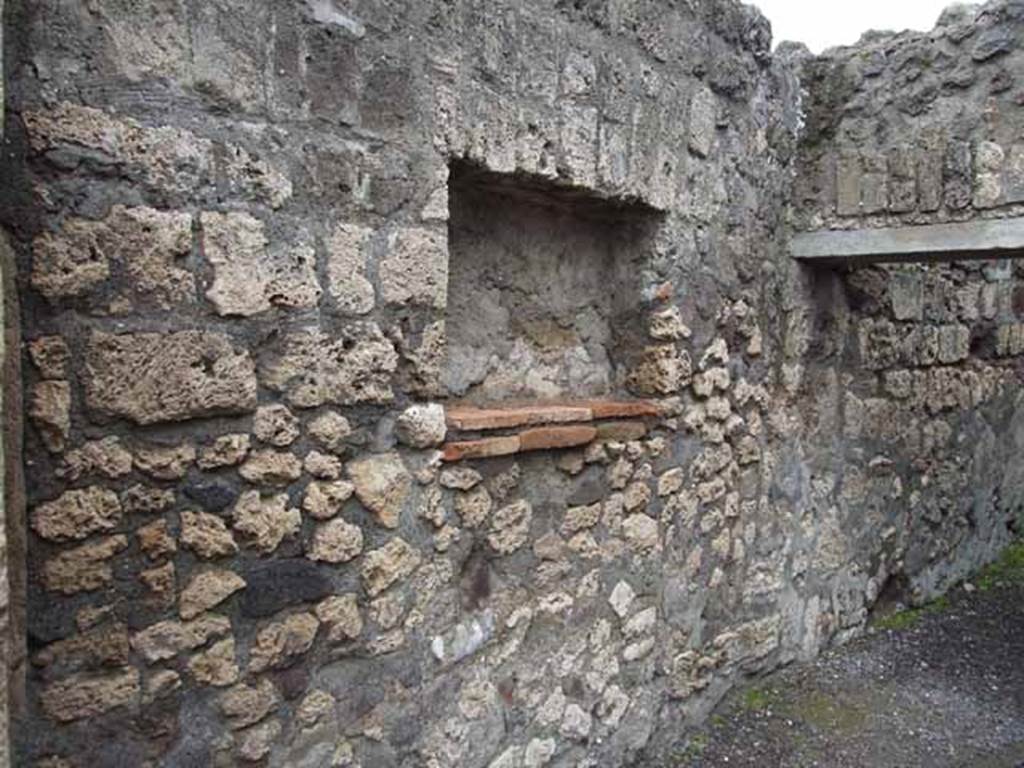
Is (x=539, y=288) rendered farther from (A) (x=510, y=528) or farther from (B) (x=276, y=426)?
(B) (x=276, y=426)

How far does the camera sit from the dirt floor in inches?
128

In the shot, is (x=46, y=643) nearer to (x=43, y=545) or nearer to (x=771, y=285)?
(x=43, y=545)

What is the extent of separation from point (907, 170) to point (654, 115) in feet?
3.98

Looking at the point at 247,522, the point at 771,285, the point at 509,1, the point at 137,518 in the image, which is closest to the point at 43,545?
the point at 137,518

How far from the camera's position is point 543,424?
2.55 metres

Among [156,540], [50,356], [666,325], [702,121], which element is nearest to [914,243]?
[702,121]

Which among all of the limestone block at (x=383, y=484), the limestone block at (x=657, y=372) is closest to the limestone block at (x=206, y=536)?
the limestone block at (x=383, y=484)

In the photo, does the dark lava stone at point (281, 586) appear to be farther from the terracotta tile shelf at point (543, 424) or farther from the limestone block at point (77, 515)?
the terracotta tile shelf at point (543, 424)

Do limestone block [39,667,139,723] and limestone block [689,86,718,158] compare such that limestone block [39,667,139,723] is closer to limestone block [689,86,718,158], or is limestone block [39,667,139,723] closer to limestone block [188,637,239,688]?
limestone block [188,637,239,688]

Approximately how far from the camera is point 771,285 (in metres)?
3.61

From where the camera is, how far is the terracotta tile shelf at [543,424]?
2322mm

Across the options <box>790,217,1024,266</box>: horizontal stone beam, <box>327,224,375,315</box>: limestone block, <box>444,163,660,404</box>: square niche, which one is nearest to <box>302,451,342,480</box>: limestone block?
<box>327,224,375,315</box>: limestone block

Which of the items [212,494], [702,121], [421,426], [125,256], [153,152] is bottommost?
[212,494]

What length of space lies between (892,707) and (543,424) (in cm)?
218
